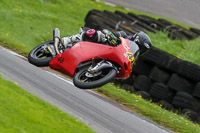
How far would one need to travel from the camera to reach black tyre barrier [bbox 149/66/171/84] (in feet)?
35.8

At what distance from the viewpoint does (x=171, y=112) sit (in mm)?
10352

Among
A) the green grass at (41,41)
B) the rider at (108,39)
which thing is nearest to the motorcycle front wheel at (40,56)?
the rider at (108,39)

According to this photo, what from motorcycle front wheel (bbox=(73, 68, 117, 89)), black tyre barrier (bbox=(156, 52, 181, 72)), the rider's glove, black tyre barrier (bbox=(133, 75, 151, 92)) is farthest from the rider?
black tyre barrier (bbox=(133, 75, 151, 92))

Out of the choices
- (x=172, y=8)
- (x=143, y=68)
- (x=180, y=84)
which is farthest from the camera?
(x=172, y=8)

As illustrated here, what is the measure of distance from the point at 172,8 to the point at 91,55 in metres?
17.8

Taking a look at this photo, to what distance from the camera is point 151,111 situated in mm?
9945

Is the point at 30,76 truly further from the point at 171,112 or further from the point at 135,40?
the point at 171,112

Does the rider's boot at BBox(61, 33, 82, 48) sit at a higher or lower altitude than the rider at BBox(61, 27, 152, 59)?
lower

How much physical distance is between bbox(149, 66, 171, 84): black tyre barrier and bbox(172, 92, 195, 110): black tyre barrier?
0.64 m

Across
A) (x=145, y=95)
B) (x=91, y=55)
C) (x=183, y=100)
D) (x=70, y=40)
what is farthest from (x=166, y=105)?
(x=91, y=55)

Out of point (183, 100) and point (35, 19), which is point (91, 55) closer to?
point (183, 100)

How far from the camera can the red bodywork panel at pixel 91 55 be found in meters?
6.89

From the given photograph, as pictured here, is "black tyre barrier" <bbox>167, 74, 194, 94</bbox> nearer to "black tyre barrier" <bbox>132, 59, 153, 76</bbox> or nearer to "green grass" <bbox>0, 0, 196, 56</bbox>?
"black tyre barrier" <bbox>132, 59, 153, 76</bbox>

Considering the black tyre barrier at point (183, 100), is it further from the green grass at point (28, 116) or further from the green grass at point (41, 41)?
the green grass at point (28, 116)
